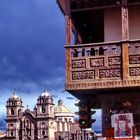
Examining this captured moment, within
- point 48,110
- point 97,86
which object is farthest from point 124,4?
point 48,110

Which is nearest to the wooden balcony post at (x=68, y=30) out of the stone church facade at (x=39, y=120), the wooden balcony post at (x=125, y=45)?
the wooden balcony post at (x=125, y=45)

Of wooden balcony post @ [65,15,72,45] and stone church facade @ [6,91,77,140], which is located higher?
wooden balcony post @ [65,15,72,45]

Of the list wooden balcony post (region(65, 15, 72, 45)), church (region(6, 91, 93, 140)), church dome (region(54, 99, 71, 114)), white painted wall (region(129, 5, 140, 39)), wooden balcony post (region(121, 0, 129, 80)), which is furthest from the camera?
church dome (region(54, 99, 71, 114))

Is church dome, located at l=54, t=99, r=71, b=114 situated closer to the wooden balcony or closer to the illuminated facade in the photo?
the illuminated facade

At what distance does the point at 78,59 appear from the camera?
8.67 meters

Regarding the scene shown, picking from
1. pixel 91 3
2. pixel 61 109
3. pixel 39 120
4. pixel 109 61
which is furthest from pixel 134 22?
pixel 61 109

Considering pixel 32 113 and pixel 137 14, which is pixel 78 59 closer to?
pixel 137 14

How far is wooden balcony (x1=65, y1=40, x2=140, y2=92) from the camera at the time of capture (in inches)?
329

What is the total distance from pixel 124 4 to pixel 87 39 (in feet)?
12.2

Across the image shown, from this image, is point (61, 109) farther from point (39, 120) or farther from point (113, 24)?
point (113, 24)

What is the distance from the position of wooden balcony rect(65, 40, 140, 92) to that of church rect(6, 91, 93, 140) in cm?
6887

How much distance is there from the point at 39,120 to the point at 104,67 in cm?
7284

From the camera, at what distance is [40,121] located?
265ft

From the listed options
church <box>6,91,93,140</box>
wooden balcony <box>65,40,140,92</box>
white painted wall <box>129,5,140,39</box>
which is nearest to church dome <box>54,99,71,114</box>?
church <box>6,91,93,140</box>
